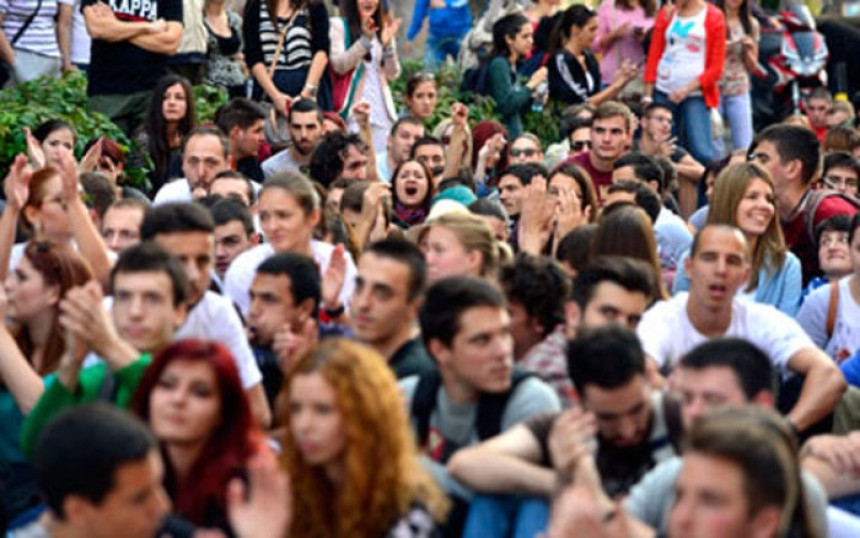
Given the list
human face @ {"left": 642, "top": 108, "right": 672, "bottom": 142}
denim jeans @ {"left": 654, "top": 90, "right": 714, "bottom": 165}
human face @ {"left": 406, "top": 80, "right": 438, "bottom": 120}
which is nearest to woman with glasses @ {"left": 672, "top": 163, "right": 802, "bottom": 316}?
human face @ {"left": 642, "top": 108, "right": 672, "bottom": 142}

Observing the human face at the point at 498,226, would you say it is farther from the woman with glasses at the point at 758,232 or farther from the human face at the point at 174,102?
the human face at the point at 174,102

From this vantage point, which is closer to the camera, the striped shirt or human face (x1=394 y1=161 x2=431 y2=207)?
human face (x1=394 y1=161 x2=431 y2=207)

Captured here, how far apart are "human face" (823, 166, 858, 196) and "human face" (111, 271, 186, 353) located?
22.4 ft

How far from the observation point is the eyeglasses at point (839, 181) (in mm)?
13406

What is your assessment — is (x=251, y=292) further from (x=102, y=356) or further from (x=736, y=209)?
(x=736, y=209)

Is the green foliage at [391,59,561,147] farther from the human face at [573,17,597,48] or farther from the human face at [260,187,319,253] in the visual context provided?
the human face at [260,187,319,253]

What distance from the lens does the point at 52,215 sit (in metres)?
9.47

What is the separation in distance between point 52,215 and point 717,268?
3.05 meters

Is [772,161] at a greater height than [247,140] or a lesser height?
greater

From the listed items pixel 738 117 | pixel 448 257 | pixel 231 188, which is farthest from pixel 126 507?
pixel 738 117

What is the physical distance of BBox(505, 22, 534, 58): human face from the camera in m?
17.2

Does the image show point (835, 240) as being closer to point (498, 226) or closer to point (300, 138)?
point (498, 226)

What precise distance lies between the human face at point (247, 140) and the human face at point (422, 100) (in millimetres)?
2424

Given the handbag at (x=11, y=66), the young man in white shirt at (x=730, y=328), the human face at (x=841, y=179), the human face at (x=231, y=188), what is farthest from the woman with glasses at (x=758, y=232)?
the handbag at (x=11, y=66)
